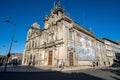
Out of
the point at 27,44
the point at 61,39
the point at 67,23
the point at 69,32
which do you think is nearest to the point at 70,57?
the point at 61,39

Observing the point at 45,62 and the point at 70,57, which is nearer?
the point at 70,57

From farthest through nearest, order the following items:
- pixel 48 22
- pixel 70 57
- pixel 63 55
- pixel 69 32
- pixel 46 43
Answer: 1. pixel 48 22
2. pixel 46 43
3. pixel 69 32
4. pixel 70 57
5. pixel 63 55

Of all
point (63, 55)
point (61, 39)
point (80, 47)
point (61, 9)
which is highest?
point (61, 9)

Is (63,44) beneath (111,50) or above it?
above

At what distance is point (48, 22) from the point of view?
96.8ft

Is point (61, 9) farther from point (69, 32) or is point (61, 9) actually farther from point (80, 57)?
point (80, 57)

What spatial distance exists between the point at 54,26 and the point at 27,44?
19.2 m

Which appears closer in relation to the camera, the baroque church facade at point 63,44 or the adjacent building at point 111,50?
the baroque church facade at point 63,44

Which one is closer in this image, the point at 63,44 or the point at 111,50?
the point at 63,44

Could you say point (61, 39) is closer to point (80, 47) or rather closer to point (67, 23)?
point (67, 23)

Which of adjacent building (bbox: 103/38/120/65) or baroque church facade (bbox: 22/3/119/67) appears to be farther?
adjacent building (bbox: 103/38/120/65)

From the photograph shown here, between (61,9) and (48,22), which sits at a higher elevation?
(61,9)

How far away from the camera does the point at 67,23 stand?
2366 centimetres

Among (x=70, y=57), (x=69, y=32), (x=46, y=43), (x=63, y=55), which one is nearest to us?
(x=63, y=55)
